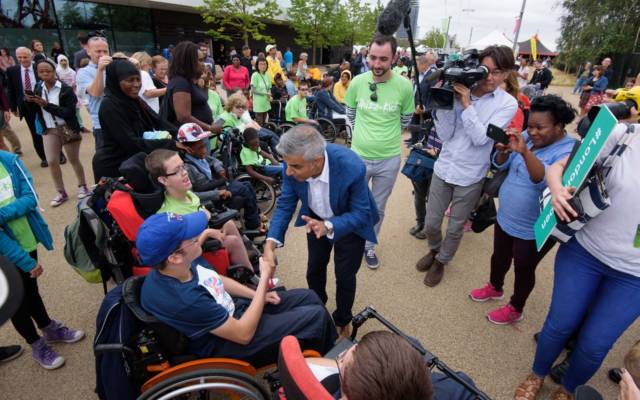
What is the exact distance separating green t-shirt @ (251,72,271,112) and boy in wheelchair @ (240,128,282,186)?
8.82ft

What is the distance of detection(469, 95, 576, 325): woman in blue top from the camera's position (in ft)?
6.70

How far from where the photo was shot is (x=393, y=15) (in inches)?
94.3

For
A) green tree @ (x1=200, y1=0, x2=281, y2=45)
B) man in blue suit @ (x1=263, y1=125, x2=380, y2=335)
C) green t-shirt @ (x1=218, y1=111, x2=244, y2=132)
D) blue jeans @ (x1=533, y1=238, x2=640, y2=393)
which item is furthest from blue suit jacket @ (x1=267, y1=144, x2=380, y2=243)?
green tree @ (x1=200, y1=0, x2=281, y2=45)

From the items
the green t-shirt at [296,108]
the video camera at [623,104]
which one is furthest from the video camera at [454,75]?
the green t-shirt at [296,108]

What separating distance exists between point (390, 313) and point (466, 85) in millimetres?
1802

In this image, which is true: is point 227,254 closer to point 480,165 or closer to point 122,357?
point 122,357

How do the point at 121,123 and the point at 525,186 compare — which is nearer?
the point at 525,186

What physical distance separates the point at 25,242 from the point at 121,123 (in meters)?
1.07

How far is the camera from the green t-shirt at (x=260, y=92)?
6742 millimetres

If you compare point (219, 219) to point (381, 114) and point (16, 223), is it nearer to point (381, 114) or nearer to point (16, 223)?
point (16, 223)

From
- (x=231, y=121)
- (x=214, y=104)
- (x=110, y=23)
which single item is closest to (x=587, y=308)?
(x=231, y=121)

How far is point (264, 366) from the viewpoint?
5.65 feet

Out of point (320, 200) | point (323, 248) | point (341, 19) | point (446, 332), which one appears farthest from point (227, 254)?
point (341, 19)

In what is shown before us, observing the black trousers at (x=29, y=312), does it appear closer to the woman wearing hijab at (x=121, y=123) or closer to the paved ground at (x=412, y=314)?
the paved ground at (x=412, y=314)
